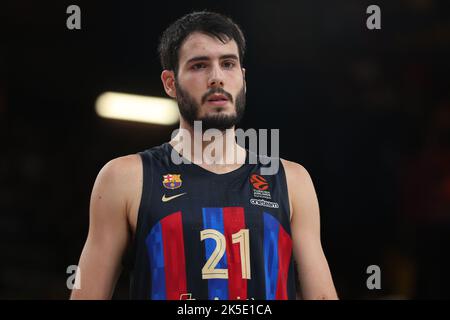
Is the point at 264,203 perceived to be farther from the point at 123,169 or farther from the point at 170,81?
the point at 170,81

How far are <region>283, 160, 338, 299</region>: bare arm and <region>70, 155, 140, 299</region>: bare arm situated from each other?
91 centimetres

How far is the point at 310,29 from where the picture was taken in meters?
6.25

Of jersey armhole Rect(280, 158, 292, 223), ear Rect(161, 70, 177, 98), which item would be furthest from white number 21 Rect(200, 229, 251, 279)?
ear Rect(161, 70, 177, 98)

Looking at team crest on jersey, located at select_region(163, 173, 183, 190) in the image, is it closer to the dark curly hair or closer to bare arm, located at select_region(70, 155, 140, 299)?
bare arm, located at select_region(70, 155, 140, 299)

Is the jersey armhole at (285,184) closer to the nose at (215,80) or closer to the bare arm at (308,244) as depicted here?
the bare arm at (308,244)

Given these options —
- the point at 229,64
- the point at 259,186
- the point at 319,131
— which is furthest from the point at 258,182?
the point at 319,131

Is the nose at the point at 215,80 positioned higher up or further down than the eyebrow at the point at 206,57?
further down

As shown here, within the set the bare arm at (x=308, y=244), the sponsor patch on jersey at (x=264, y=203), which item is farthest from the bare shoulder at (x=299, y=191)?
the sponsor patch on jersey at (x=264, y=203)

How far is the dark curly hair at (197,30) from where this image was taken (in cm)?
363

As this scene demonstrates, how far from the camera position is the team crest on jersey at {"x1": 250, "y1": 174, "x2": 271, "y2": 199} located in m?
3.53

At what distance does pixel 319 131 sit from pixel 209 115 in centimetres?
292

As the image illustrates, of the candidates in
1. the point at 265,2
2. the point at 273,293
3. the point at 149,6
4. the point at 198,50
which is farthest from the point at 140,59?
the point at 273,293

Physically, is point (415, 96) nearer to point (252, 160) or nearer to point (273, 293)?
point (252, 160)

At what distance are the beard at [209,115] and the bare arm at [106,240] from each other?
19.9 inches
